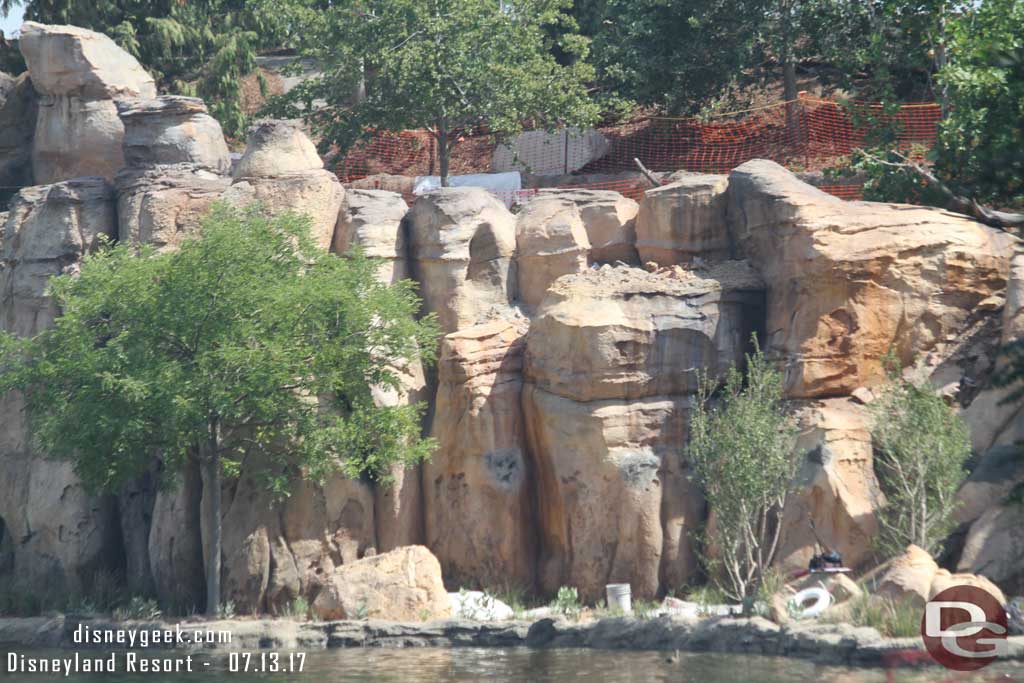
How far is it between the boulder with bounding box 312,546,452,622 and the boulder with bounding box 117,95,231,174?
27.8 feet

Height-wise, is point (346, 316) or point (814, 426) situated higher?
point (346, 316)

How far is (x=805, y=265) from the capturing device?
→ 71.9 ft

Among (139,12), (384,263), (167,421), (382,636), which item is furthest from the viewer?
(139,12)

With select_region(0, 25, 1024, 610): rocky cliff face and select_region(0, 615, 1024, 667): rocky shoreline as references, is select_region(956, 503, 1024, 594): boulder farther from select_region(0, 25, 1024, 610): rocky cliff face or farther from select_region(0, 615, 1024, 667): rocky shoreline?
select_region(0, 615, 1024, 667): rocky shoreline

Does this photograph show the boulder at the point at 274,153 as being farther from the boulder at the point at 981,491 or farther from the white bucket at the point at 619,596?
the boulder at the point at 981,491

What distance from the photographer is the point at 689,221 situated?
78.1 ft

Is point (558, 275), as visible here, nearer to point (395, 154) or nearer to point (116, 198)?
point (116, 198)

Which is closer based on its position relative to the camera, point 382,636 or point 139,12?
point 382,636

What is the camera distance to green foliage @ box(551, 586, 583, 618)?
67.8ft

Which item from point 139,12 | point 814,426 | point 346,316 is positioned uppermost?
point 139,12

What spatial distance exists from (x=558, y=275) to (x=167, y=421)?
7.06 meters

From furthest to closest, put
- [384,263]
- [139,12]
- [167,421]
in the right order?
1. [139,12]
2. [384,263]
3. [167,421]

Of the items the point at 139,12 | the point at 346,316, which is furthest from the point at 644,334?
the point at 139,12

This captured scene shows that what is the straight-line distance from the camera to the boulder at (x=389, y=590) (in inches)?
809
